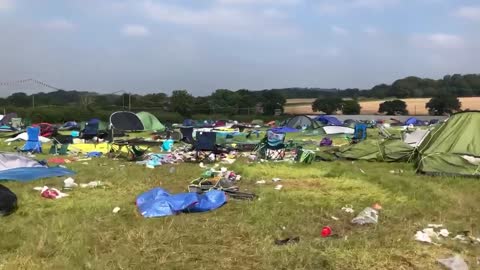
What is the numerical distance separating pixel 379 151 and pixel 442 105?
38.4 metres

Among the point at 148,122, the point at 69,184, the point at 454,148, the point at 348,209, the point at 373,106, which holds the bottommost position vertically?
the point at 148,122

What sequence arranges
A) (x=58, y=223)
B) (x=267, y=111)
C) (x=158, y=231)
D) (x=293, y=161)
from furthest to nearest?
(x=267, y=111) < (x=293, y=161) < (x=58, y=223) < (x=158, y=231)

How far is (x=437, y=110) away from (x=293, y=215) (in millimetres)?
45620

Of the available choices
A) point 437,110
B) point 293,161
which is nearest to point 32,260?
point 293,161

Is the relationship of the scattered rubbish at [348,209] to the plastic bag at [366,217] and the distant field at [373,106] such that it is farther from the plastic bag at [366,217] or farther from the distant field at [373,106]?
the distant field at [373,106]

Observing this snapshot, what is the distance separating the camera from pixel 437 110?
1921 inches

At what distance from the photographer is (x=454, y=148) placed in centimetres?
1111

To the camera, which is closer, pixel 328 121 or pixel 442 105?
pixel 328 121

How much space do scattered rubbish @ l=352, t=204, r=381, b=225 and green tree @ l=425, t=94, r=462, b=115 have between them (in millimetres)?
43677

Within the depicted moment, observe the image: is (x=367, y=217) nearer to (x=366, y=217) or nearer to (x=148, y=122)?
(x=366, y=217)

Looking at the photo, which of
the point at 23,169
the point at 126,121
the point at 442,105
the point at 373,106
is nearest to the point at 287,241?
the point at 23,169

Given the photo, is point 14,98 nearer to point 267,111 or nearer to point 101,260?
point 267,111

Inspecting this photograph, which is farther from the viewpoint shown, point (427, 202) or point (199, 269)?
point (427, 202)

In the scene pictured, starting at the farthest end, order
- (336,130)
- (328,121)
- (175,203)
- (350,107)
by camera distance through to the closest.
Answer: (350,107) < (328,121) < (336,130) < (175,203)
